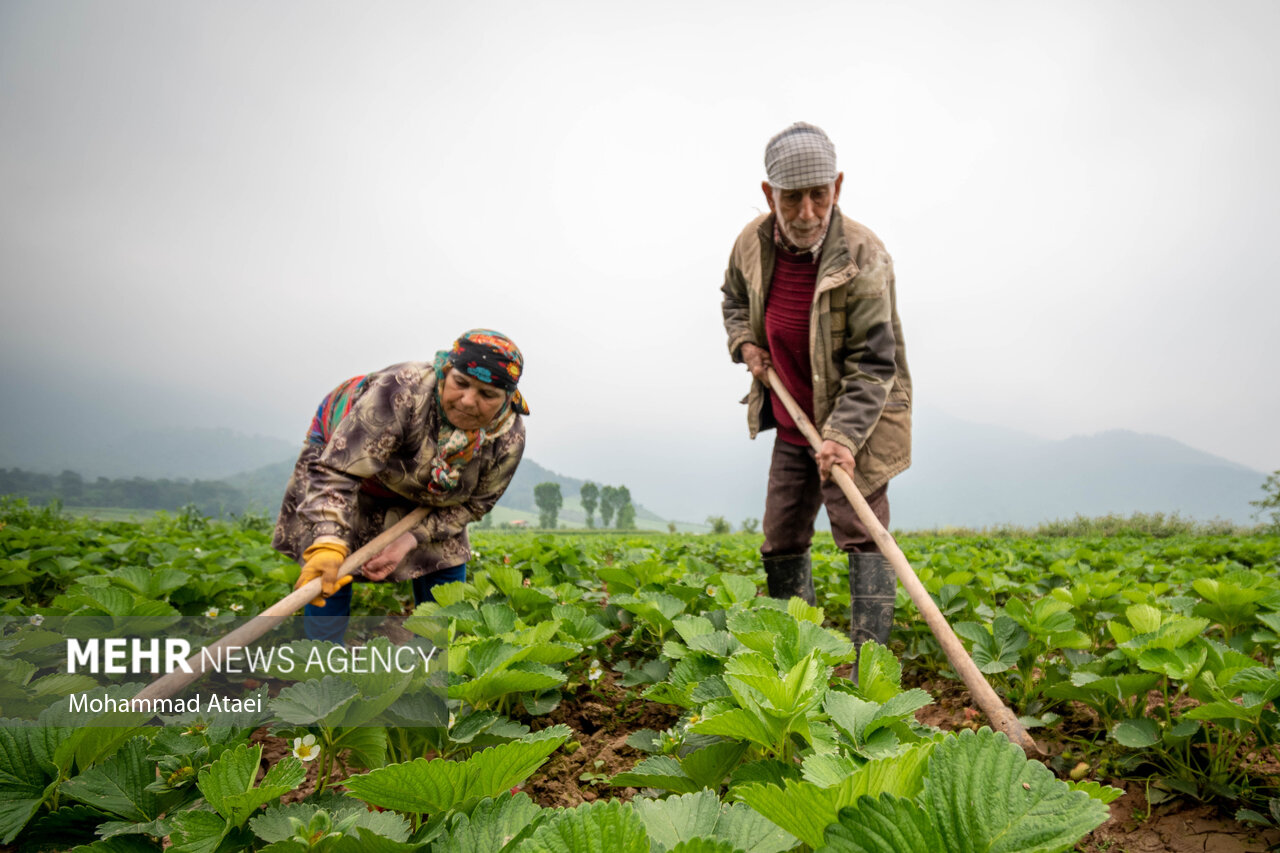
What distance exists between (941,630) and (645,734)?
3.30 feet

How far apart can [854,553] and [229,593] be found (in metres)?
2.90

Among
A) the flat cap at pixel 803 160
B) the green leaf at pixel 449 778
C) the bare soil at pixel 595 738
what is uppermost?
the flat cap at pixel 803 160

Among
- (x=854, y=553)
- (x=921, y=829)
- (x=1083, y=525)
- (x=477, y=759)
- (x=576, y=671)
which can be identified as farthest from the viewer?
(x=1083, y=525)

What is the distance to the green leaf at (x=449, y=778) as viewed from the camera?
849 millimetres

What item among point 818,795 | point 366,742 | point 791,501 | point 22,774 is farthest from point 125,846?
point 791,501

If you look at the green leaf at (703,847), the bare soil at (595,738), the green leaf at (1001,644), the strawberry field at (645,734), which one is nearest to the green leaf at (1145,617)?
the strawberry field at (645,734)

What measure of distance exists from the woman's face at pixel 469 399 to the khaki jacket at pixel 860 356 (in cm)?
139

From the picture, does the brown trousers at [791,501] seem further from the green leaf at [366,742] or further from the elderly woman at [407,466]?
the green leaf at [366,742]

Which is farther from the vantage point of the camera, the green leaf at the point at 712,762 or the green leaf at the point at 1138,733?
the green leaf at the point at 1138,733

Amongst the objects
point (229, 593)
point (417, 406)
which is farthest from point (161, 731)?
point (229, 593)

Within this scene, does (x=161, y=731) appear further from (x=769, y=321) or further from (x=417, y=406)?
(x=769, y=321)

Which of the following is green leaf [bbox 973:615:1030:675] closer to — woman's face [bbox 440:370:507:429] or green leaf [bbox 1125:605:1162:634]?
green leaf [bbox 1125:605:1162:634]

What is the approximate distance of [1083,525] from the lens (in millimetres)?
16219

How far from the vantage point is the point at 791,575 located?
10.2 ft
